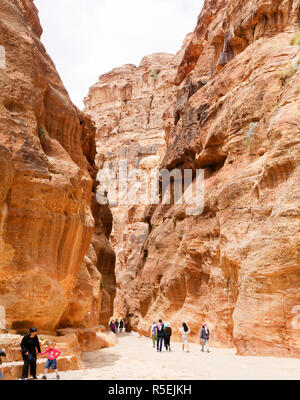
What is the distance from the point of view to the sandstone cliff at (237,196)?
1191 cm

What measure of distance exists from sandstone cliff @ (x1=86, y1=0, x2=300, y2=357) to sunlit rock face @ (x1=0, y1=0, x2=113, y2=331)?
605 centimetres

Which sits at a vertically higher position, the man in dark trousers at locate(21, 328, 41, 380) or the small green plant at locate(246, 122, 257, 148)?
the small green plant at locate(246, 122, 257, 148)

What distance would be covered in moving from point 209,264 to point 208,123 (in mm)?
8329

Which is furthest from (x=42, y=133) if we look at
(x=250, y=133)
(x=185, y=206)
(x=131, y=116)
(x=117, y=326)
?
(x=131, y=116)

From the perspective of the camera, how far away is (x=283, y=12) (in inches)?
737

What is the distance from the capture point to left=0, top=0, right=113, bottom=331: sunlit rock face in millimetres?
9055

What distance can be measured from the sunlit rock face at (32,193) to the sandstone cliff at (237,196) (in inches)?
238

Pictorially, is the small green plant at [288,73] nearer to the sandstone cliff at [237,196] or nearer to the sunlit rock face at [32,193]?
the sandstone cliff at [237,196]

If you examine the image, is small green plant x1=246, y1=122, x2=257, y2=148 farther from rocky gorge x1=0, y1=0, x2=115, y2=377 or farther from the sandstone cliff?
rocky gorge x1=0, y1=0, x2=115, y2=377

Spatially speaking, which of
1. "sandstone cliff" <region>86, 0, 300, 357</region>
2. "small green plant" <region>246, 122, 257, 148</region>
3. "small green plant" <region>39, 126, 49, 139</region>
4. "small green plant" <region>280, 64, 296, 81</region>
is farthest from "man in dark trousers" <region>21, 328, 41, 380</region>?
"small green plant" <region>280, 64, 296, 81</region>

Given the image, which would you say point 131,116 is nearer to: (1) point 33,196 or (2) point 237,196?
(2) point 237,196

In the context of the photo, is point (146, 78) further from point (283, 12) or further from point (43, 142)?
point (43, 142)

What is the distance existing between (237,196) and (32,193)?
30.9 feet
